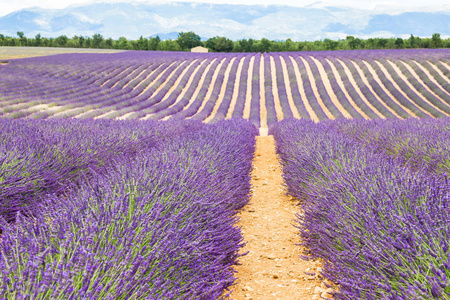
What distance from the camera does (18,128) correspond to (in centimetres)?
Result: 516

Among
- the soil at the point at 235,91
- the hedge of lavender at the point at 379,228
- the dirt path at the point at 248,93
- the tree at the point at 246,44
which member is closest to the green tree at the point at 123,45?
the tree at the point at 246,44

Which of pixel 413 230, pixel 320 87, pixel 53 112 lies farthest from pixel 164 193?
pixel 320 87

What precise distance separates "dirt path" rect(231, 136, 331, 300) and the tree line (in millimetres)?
38601

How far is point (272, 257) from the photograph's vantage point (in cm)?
300

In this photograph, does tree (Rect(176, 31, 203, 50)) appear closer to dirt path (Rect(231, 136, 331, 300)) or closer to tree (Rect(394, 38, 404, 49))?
tree (Rect(394, 38, 404, 49))

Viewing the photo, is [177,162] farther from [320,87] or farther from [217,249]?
[320,87]

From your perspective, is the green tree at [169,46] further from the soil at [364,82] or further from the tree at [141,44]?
the soil at [364,82]

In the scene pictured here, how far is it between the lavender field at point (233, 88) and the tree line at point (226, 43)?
1668cm

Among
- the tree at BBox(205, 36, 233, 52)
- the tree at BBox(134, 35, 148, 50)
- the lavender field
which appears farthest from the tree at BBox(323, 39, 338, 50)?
the tree at BBox(134, 35, 148, 50)

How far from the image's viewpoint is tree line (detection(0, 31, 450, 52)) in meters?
37.9

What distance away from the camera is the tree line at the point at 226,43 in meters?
37.9

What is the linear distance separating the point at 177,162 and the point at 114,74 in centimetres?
1799

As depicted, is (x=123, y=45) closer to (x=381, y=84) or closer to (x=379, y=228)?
(x=381, y=84)

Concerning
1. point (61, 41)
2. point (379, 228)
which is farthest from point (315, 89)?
point (61, 41)
